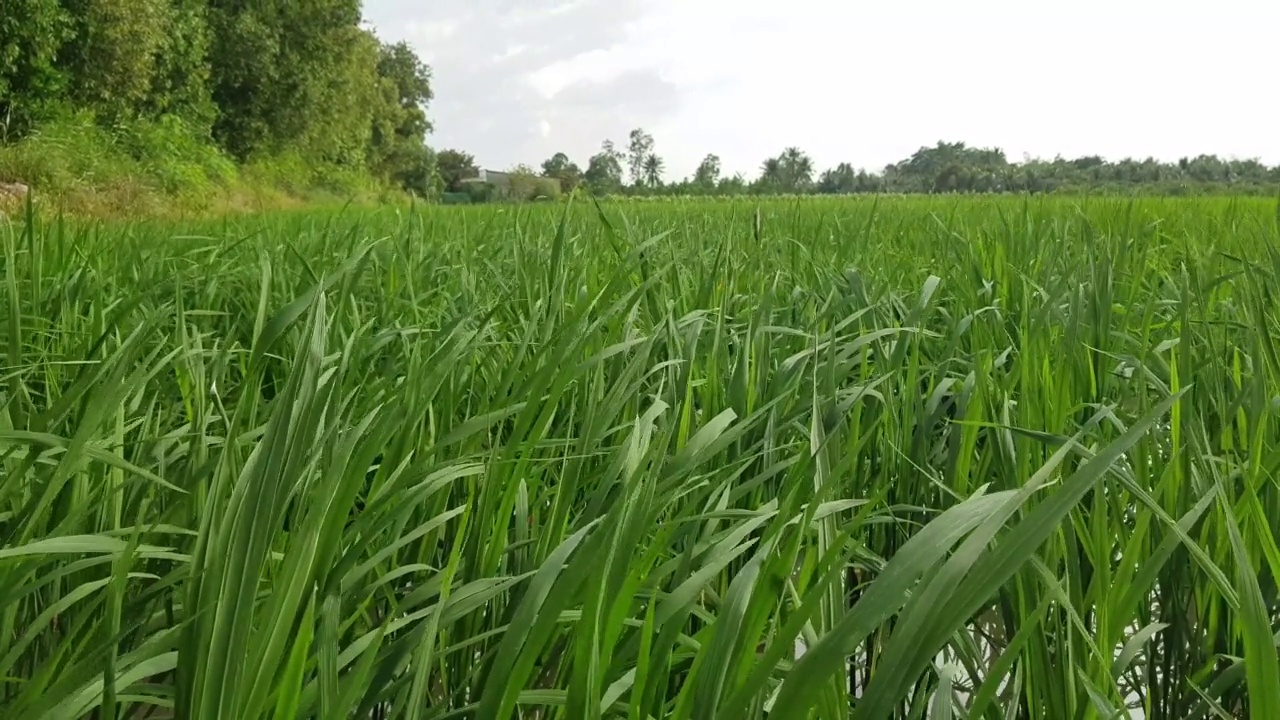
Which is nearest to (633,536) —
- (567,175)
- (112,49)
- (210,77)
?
(567,175)

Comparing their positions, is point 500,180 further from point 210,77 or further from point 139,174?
point 139,174

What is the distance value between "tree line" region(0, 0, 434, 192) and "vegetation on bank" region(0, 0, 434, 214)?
0.02 meters

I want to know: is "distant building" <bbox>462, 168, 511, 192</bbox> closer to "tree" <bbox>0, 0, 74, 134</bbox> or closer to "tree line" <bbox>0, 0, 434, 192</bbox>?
"tree line" <bbox>0, 0, 434, 192</bbox>

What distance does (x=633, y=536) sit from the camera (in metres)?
0.40

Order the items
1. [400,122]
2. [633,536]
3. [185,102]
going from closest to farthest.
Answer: [633,536] < [185,102] < [400,122]

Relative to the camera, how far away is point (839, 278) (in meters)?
1.41

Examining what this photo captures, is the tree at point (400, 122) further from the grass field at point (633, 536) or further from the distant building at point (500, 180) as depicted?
the grass field at point (633, 536)

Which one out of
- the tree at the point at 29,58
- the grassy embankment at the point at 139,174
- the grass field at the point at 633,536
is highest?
the tree at the point at 29,58

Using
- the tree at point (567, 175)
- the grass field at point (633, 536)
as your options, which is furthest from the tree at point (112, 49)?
the grass field at point (633, 536)

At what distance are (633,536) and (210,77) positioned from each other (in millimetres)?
18221

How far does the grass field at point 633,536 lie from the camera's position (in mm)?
367

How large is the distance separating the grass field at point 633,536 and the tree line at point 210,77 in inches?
220

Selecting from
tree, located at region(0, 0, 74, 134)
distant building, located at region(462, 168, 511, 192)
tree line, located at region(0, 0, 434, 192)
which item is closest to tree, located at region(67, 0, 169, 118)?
tree line, located at region(0, 0, 434, 192)

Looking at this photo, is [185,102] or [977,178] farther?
[185,102]
